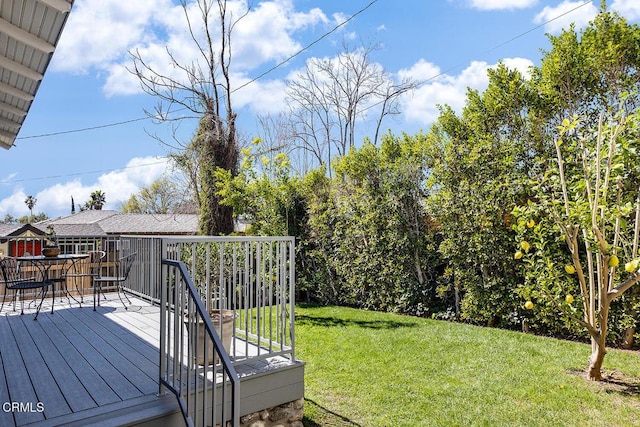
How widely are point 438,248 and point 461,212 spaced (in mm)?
836

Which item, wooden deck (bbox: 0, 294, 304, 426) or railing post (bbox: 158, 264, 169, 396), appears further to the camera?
railing post (bbox: 158, 264, 169, 396)

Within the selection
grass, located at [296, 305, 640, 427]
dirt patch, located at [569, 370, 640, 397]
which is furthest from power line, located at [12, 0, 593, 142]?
dirt patch, located at [569, 370, 640, 397]

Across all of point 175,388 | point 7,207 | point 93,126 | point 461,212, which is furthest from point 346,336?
point 7,207

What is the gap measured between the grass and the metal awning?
416 cm

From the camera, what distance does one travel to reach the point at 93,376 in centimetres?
304

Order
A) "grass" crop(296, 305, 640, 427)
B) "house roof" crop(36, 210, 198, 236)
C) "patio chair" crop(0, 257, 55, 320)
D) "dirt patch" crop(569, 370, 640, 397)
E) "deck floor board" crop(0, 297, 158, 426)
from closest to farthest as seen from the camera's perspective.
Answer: "deck floor board" crop(0, 297, 158, 426) < "grass" crop(296, 305, 640, 427) < "dirt patch" crop(569, 370, 640, 397) < "patio chair" crop(0, 257, 55, 320) < "house roof" crop(36, 210, 198, 236)

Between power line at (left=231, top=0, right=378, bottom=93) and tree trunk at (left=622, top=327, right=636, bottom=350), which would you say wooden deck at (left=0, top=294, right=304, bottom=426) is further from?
power line at (left=231, top=0, right=378, bottom=93)

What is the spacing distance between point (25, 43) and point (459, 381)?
18.0ft

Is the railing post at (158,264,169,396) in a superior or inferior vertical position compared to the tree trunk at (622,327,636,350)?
superior

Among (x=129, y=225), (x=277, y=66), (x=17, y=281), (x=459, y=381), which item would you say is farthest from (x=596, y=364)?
(x=129, y=225)

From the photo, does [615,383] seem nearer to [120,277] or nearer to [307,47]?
[120,277]

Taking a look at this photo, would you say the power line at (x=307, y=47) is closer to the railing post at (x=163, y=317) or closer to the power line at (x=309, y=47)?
the power line at (x=309, y=47)

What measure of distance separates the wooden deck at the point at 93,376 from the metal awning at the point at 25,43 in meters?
2.82

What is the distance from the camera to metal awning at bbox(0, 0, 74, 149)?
10.6 feet
